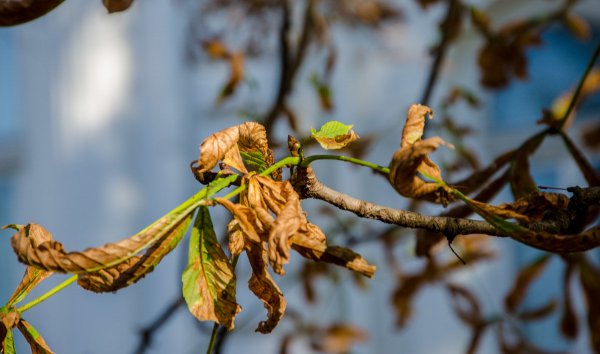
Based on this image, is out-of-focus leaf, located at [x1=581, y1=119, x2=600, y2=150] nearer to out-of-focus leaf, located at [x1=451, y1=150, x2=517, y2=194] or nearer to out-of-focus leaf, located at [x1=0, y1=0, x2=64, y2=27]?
out-of-focus leaf, located at [x1=451, y1=150, x2=517, y2=194]

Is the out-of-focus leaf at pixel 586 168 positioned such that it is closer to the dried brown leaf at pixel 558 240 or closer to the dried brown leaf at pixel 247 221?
the dried brown leaf at pixel 558 240

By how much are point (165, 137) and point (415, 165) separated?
178 cm

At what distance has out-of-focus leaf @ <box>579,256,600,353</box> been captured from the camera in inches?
26.4

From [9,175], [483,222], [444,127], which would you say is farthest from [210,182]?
[9,175]

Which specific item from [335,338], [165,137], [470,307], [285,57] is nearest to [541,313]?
[470,307]

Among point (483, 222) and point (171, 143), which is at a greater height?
point (171, 143)

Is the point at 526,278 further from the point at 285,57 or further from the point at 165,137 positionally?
the point at 165,137

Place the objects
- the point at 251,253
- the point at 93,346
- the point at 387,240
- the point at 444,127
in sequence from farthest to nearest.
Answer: the point at 93,346, the point at 387,240, the point at 444,127, the point at 251,253

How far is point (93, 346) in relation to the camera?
1934 millimetres

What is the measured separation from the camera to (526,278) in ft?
2.64

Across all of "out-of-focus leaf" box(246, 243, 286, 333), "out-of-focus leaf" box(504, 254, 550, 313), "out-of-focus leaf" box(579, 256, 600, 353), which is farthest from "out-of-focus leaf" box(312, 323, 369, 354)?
"out-of-focus leaf" box(246, 243, 286, 333)

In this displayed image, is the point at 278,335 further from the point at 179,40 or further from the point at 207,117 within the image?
the point at 179,40

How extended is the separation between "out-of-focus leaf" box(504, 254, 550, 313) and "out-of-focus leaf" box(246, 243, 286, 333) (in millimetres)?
518

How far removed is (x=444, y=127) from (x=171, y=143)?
1.16 metres
